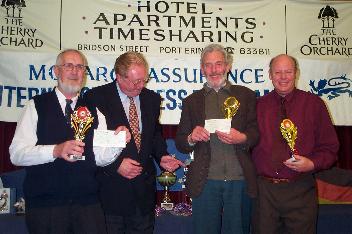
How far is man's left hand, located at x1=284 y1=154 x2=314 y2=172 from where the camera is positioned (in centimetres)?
243

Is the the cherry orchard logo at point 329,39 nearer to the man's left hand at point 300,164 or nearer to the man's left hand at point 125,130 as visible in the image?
the man's left hand at point 300,164

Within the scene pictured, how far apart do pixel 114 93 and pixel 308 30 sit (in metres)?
3.10

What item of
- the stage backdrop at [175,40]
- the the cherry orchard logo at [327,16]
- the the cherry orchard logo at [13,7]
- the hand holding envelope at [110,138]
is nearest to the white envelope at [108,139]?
the hand holding envelope at [110,138]

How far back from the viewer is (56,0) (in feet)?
14.4

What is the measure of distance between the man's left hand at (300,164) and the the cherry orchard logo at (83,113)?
4.26ft

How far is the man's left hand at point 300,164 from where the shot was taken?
95.7 inches

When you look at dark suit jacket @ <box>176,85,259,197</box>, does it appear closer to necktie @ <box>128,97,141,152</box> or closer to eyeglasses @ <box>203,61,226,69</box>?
eyeglasses @ <box>203,61,226,69</box>

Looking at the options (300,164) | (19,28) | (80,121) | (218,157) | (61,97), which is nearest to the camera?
(80,121)

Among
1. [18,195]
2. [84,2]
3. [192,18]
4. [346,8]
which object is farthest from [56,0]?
[346,8]

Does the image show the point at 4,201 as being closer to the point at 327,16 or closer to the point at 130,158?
the point at 130,158

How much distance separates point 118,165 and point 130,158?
0.09 meters

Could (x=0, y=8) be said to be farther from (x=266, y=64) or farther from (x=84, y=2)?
(x=266, y=64)

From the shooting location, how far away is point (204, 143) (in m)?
2.57

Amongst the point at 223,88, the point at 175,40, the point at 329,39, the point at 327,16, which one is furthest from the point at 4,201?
the point at 327,16
